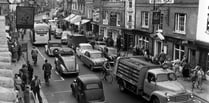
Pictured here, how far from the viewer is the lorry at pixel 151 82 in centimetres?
1545

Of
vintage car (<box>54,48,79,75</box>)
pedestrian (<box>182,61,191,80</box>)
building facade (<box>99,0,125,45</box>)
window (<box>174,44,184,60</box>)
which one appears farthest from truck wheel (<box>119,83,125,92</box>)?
building facade (<box>99,0,125,45</box>)

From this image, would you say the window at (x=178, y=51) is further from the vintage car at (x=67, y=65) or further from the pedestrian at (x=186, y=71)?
the vintage car at (x=67, y=65)

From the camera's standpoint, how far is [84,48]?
3341 cm

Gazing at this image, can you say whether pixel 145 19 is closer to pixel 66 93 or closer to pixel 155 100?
pixel 66 93

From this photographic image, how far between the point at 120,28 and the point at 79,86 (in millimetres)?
26299

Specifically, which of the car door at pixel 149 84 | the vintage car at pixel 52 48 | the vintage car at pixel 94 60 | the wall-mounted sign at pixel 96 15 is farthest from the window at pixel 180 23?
the wall-mounted sign at pixel 96 15

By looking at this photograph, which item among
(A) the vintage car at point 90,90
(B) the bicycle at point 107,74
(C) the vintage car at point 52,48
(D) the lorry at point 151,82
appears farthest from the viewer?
(C) the vintage car at point 52,48

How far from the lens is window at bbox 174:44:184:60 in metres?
28.6

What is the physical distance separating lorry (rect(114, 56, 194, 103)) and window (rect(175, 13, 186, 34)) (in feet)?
31.1

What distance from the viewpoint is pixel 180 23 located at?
28.9m

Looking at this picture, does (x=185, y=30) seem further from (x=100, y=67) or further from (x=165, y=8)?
(x=100, y=67)

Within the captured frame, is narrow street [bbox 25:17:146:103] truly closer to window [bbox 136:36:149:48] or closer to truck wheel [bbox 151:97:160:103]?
truck wheel [bbox 151:97:160:103]

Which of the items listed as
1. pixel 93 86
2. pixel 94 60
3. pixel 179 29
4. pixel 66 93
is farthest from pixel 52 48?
pixel 93 86

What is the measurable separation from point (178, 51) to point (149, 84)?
43.7ft
